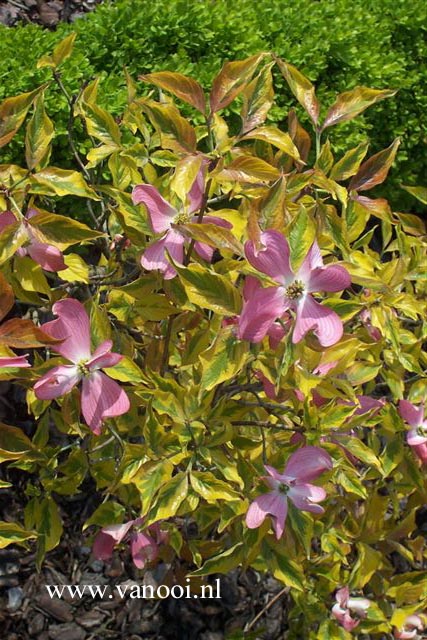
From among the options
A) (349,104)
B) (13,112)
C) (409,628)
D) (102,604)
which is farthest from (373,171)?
(102,604)

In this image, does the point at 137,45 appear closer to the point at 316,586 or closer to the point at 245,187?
the point at 245,187

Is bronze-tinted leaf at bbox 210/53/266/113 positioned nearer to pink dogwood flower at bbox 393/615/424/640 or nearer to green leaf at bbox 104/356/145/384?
green leaf at bbox 104/356/145/384

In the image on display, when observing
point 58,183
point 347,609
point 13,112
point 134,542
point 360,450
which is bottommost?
point 347,609

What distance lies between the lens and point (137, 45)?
250 centimetres

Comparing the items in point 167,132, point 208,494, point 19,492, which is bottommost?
point 19,492

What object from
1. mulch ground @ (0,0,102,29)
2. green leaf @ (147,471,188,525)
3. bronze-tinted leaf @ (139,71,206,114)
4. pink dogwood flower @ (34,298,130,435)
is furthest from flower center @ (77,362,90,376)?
mulch ground @ (0,0,102,29)

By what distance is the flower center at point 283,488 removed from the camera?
4.27ft

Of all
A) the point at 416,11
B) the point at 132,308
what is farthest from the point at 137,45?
the point at 132,308

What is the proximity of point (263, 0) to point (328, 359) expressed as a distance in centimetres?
200

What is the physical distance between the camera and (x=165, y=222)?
4.23 ft

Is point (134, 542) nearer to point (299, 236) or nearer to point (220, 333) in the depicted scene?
point (220, 333)

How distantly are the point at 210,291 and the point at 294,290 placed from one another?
13cm

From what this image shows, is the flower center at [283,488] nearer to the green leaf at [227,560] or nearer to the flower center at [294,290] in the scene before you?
the green leaf at [227,560]

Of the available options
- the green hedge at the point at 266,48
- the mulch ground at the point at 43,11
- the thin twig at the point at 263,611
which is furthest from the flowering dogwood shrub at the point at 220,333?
the mulch ground at the point at 43,11
